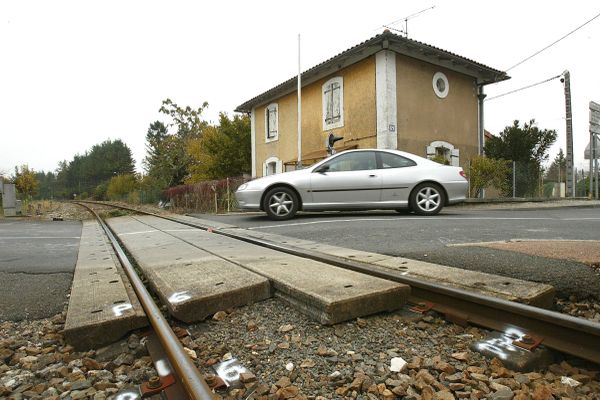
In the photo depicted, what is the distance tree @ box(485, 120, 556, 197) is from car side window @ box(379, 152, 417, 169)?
11.0 meters

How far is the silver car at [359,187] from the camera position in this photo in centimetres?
812

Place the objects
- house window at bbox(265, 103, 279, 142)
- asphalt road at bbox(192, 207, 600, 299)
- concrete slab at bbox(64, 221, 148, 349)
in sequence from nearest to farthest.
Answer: concrete slab at bbox(64, 221, 148, 349)
asphalt road at bbox(192, 207, 600, 299)
house window at bbox(265, 103, 279, 142)

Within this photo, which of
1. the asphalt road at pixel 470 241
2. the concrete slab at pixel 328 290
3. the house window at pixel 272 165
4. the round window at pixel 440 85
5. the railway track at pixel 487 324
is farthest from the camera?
the house window at pixel 272 165

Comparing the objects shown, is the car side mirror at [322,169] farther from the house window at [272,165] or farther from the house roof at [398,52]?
the house window at [272,165]

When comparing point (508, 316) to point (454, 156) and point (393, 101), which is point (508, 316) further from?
point (454, 156)

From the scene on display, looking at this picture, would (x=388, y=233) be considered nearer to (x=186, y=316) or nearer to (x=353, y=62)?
(x=186, y=316)

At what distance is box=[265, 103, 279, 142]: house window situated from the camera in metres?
20.5

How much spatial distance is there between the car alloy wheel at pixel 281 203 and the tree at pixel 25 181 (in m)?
30.1

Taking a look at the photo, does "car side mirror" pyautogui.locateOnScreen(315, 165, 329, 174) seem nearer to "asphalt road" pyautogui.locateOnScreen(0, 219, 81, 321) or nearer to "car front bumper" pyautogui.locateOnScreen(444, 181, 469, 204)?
"car front bumper" pyautogui.locateOnScreen(444, 181, 469, 204)

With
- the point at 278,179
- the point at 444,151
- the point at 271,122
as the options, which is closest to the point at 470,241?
the point at 278,179

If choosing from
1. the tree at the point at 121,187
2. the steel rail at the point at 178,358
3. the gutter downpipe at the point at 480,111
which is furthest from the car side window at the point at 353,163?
the tree at the point at 121,187

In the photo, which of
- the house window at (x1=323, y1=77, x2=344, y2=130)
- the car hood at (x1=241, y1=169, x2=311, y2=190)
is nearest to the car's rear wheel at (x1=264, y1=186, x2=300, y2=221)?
the car hood at (x1=241, y1=169, x2=311, y2=190)

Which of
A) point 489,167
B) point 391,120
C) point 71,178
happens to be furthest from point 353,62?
point 71,178

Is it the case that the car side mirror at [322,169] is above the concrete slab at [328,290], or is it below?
above
